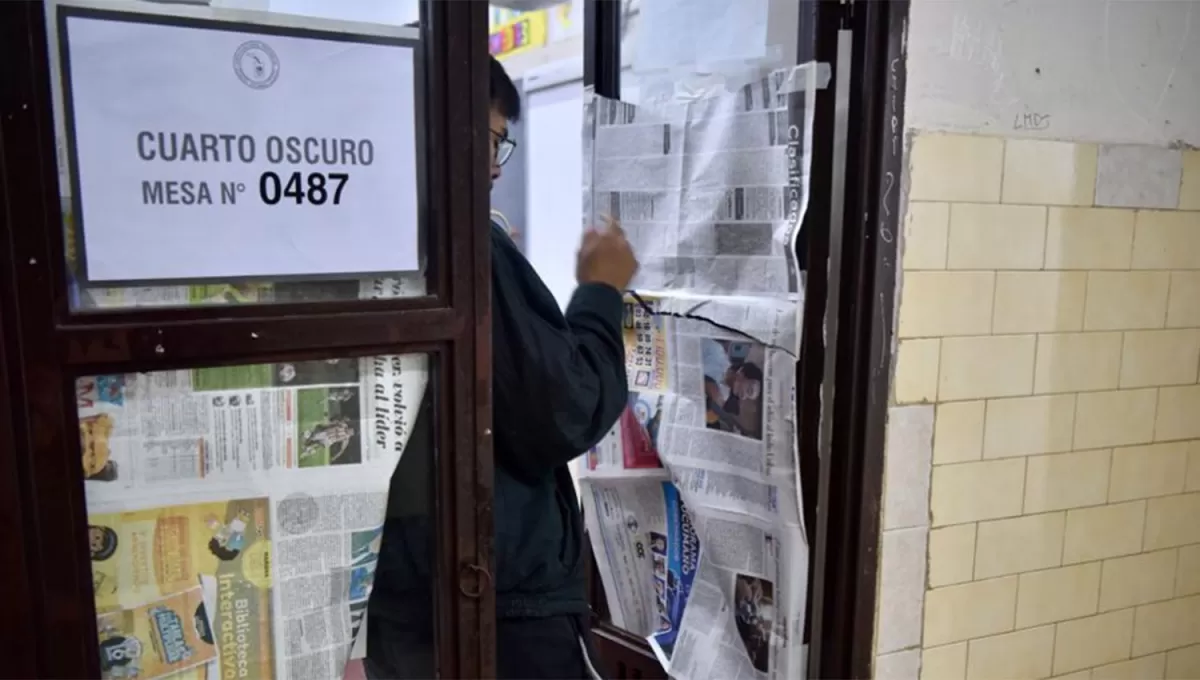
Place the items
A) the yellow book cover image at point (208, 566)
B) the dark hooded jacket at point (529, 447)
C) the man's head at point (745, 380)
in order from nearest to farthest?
the yellow book cover image at point (208, 566) < the dark hooded jacket at point (529, 447) < the man's head at point (745, 380)

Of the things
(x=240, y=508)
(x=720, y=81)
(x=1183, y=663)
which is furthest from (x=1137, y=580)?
(x=240, y=508)

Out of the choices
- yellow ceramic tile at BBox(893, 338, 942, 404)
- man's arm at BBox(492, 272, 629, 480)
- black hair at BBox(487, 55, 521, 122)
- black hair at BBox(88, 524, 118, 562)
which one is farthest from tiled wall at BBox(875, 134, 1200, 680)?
black hair at BBox(88, 524, 118, 562)

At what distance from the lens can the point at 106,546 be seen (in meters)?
0.93

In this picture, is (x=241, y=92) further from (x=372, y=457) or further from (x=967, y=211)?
(x=967, y=211)

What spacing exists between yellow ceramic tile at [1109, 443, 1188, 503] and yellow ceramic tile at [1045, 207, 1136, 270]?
0.32 m

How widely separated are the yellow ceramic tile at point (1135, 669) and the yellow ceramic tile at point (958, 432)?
0.51m

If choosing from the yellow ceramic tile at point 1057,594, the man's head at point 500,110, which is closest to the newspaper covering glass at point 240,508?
the man's head at point 500,110

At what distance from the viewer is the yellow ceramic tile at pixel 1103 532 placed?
1483 millimetres

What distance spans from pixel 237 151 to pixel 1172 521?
62.4 inches

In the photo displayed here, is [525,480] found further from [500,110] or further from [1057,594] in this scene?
[1057,594]

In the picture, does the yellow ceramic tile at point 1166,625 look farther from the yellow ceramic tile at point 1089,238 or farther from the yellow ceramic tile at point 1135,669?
the yellow ceramic tile at point 1089,238

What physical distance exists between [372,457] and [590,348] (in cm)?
36

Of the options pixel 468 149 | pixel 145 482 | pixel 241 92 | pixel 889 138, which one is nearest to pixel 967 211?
pixel 889 138

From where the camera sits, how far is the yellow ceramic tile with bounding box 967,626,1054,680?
1.43 m
